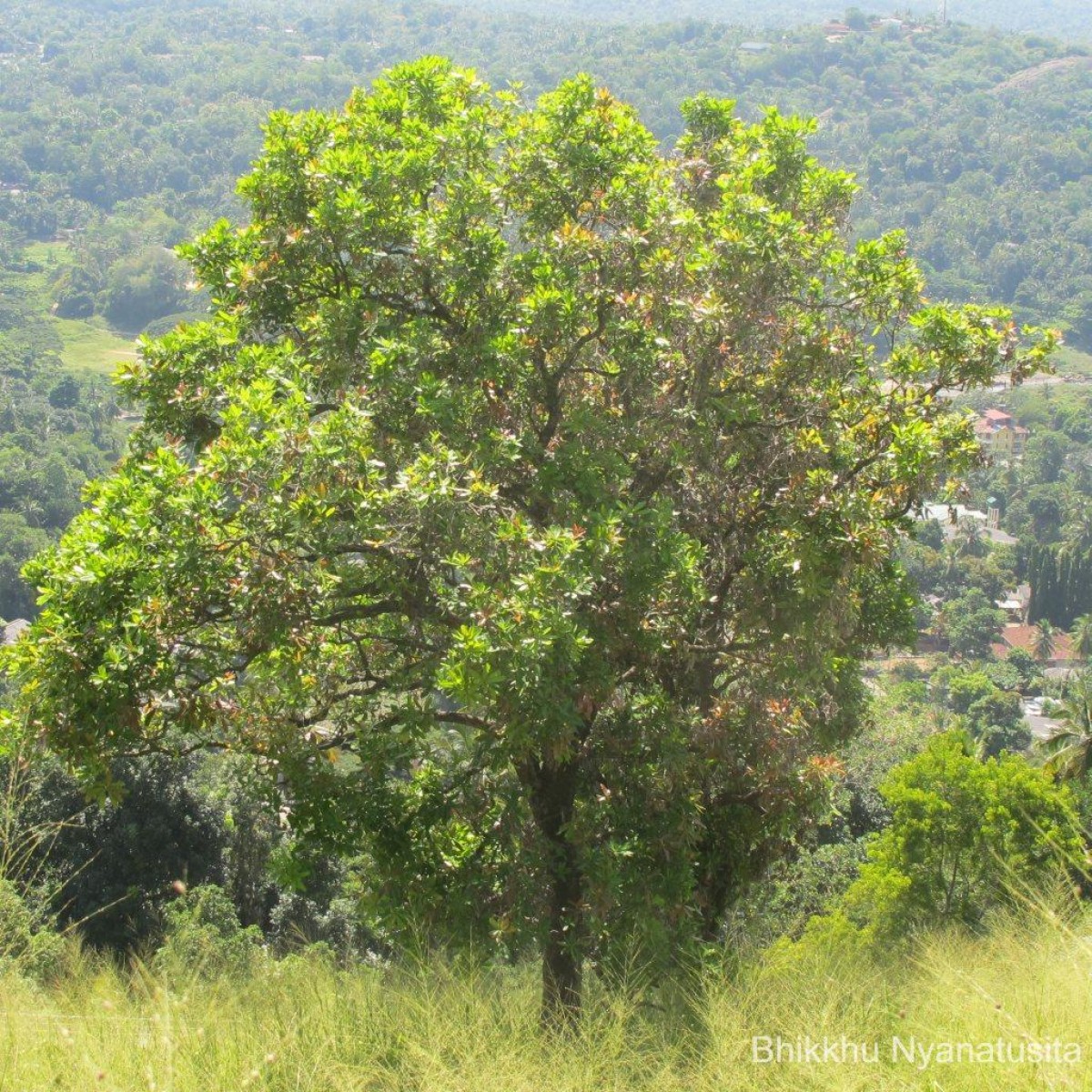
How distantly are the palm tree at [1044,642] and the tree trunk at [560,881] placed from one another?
5609 centimetres

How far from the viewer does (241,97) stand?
146 metres

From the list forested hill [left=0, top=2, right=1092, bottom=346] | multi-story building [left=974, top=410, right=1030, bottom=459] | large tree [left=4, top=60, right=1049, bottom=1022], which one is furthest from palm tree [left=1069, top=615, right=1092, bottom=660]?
large tree [left=4, top=60, right=1049, bottom=1022]

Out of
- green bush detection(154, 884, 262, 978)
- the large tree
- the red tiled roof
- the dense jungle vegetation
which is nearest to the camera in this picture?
the dense jungle vegetation

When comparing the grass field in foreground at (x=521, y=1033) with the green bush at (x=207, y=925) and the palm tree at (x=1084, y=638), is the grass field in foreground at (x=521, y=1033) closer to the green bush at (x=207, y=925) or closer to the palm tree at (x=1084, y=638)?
the green bush at (x=207, y=925)

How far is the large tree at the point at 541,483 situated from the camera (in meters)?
4.84

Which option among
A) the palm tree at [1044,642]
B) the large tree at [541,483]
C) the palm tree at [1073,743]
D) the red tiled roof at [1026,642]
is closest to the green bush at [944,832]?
the palm tree at [1073,743]

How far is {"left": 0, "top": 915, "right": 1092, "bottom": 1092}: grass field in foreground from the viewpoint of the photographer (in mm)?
3502

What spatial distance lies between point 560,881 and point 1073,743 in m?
16.6

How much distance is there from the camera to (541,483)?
571 cm

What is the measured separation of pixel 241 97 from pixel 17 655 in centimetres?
15442

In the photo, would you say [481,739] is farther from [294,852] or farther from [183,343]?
[183,343]

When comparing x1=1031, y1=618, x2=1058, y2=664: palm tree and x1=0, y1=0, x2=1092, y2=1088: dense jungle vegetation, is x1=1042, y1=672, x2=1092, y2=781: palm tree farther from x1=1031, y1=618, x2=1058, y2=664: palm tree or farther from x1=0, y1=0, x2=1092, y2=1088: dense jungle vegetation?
x1=1031, y1=618, x2=1058, y2=664: palm tree

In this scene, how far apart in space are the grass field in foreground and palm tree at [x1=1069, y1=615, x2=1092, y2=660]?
55.3m

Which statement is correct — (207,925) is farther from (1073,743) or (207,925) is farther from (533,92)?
(533,92)
